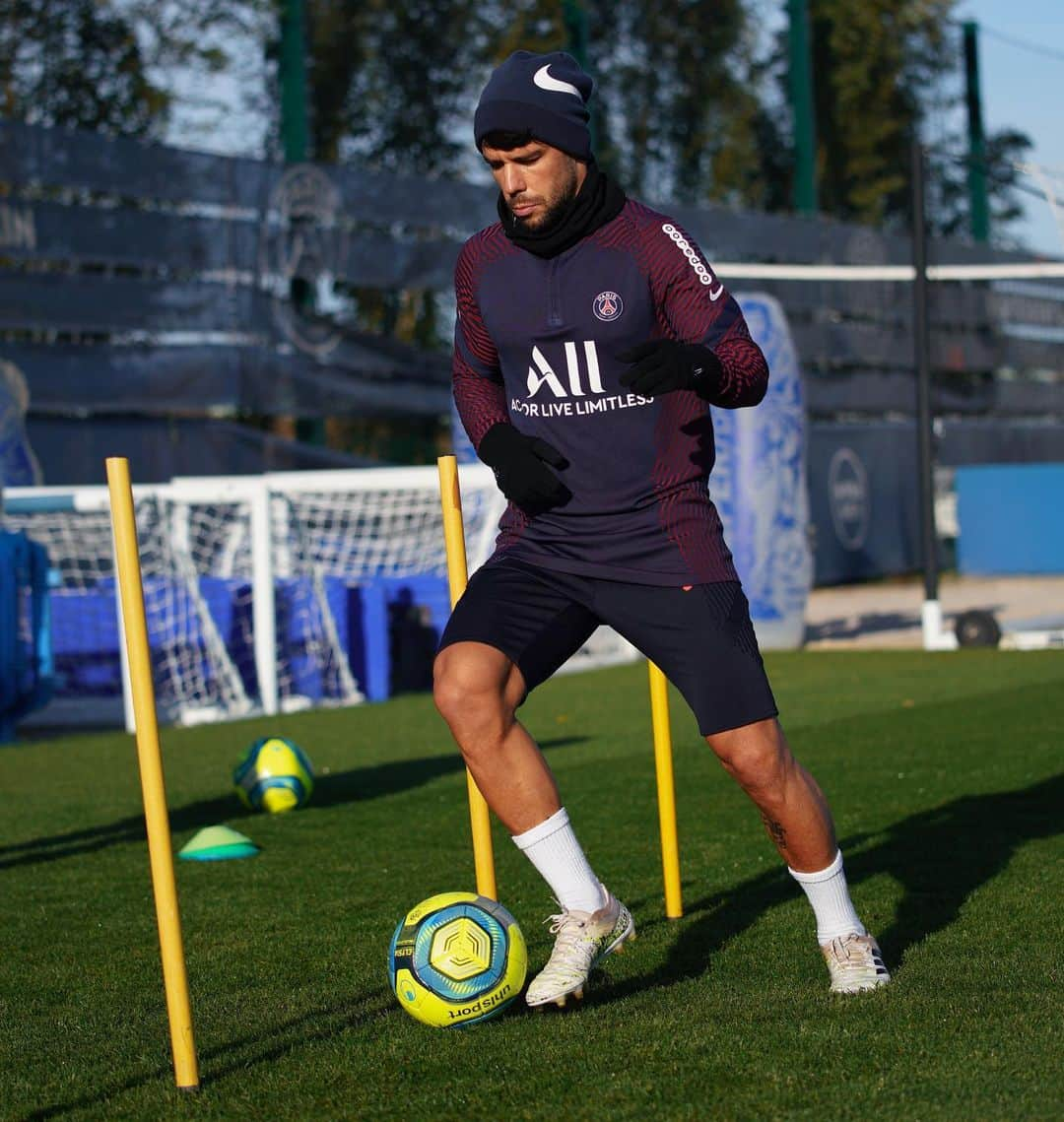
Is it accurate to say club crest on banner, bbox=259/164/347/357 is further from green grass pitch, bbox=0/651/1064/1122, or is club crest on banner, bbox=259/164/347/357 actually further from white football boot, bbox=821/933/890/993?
white football boot, bbox=821/933/890/993

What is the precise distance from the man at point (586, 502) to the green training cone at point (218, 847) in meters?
2.95

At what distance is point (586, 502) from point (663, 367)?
49 centimetres

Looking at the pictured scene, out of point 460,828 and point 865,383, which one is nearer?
point 460,828

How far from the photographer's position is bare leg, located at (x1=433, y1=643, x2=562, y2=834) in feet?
13.6

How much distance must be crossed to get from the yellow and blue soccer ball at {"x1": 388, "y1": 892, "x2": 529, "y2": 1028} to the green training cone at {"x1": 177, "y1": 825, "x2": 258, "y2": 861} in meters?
2.92

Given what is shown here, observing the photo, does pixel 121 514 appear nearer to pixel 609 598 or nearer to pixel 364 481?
pixel 609 598

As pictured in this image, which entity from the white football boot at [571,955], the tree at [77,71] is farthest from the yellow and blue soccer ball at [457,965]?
the tree at [77,71]

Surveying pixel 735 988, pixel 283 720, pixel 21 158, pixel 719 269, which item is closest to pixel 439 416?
pixel 719 269

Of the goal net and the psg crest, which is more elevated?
the psg crest

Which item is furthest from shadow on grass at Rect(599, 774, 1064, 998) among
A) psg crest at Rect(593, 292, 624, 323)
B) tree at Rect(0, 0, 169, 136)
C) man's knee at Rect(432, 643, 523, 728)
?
tree at Rect(0, 0, 169, 136)

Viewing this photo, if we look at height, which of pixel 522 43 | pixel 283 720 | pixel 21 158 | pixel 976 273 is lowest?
pixel 283 720

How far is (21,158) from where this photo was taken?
15586 mm

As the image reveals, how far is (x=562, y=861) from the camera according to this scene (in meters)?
4.32

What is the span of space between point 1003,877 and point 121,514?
3.26m
